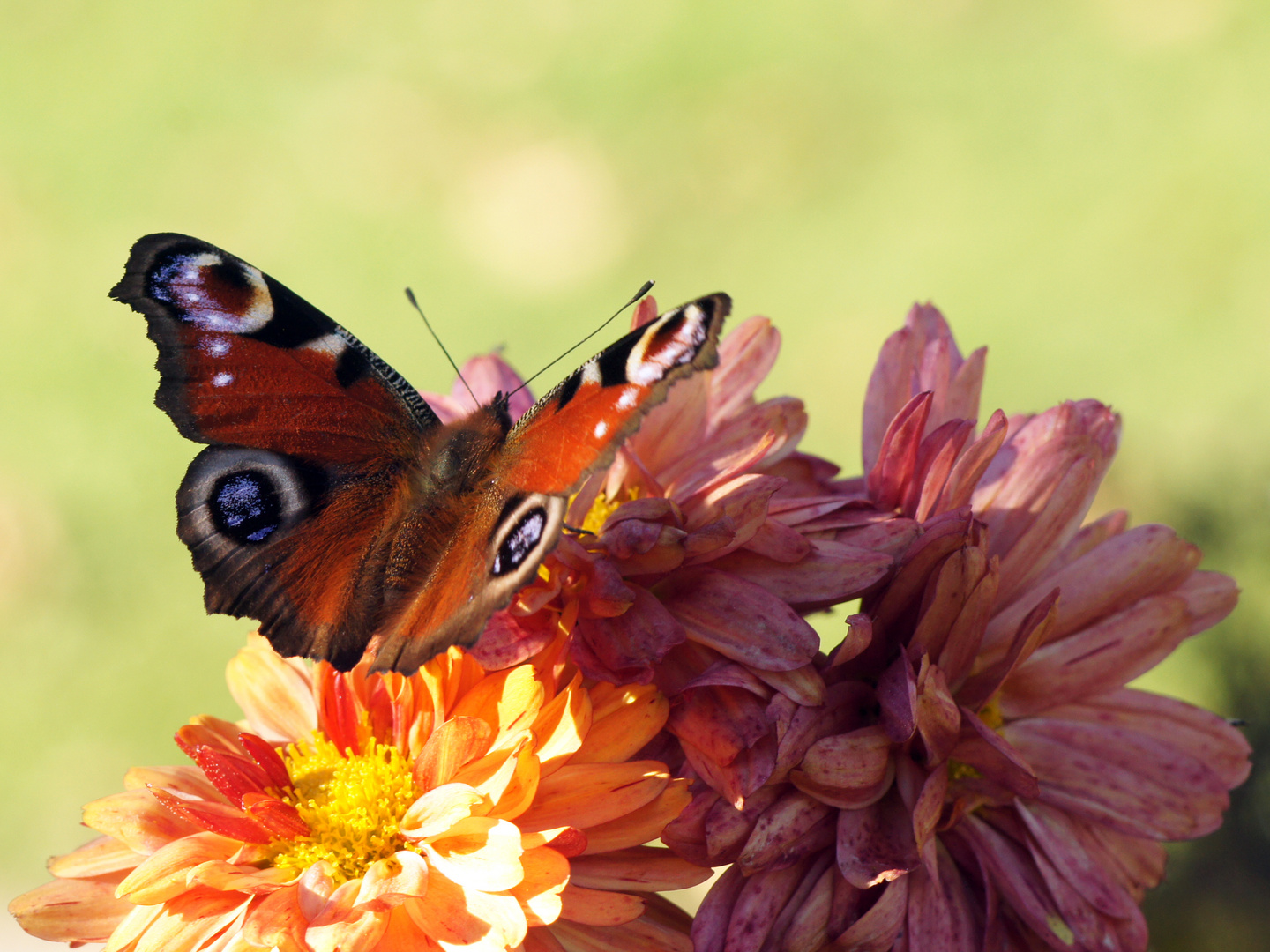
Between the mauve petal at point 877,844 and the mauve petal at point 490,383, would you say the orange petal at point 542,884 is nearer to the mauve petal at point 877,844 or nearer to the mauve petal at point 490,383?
the mauve petal at point 877,844

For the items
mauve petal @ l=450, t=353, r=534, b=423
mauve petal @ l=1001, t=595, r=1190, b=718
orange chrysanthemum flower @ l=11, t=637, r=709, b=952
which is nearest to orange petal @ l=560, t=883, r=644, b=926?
orange chrysanthemum flower @ l=11, t=637, r=709, b=952

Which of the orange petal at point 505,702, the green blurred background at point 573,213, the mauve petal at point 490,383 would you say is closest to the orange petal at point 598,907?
the orange petal at point 505,702

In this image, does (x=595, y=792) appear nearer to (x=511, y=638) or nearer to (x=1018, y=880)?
(x=511, y=638)

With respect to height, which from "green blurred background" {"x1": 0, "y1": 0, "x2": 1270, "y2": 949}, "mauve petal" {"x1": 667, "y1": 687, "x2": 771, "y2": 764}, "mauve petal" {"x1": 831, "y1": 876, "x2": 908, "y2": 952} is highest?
"green blurred background" {"x1": 0, "y1": 0, "x2": 1270, "y2": 949}

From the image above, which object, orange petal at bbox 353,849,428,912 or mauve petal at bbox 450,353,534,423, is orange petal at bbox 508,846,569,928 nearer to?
orange petal at bbox 353,849,428,912

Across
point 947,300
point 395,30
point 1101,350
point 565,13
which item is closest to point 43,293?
point 395,30

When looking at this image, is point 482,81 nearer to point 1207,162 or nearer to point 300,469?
point 1207,162
